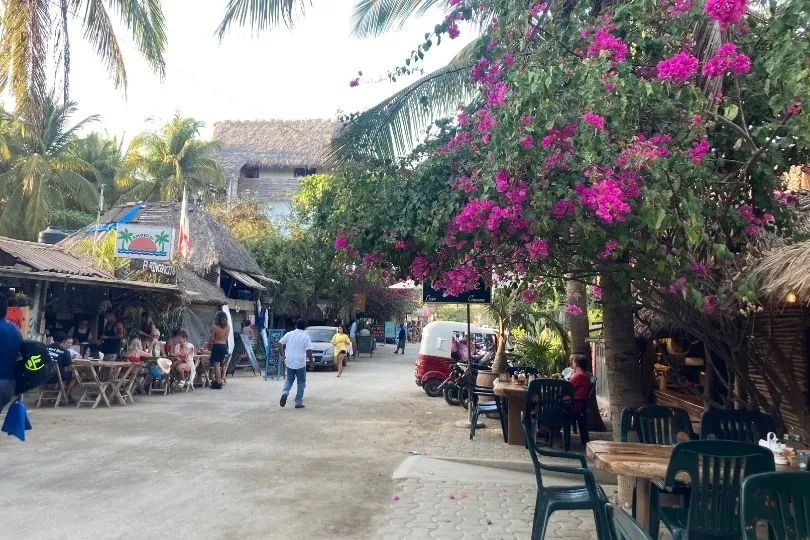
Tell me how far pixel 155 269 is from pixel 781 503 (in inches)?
596

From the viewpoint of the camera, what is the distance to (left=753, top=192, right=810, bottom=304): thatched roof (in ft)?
17.1

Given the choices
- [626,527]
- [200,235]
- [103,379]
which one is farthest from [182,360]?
[626,527]

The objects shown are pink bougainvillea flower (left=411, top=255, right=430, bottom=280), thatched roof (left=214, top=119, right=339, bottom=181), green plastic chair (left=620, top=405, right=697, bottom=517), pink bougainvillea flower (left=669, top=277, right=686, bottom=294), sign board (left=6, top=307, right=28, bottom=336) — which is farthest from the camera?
thatched roof (left=214, top=119, right=339, bottom=181)

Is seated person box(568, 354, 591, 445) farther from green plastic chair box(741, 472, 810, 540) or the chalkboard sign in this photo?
the chalkboard sign

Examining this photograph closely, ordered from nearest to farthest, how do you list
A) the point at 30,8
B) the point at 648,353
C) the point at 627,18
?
the point at 627,18
the point at 30,8
the point at 648,353

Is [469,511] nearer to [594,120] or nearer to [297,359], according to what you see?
[594,120]

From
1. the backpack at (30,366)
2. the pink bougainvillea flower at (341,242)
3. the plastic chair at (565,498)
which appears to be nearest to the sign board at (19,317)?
the backpack at (30,366)

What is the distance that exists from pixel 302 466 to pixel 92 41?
26.2 feet

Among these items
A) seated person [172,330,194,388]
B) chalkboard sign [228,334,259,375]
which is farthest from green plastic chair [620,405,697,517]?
chalkboard sign [228,334,259,375]

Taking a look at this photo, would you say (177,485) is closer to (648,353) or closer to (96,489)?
(96,489)

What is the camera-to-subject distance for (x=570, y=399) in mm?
9469

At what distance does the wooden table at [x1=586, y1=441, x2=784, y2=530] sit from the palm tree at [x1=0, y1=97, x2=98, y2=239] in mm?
24884

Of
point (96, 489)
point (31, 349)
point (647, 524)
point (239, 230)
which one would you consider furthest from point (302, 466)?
point (239, 230)

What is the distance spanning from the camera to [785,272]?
5.43 m
